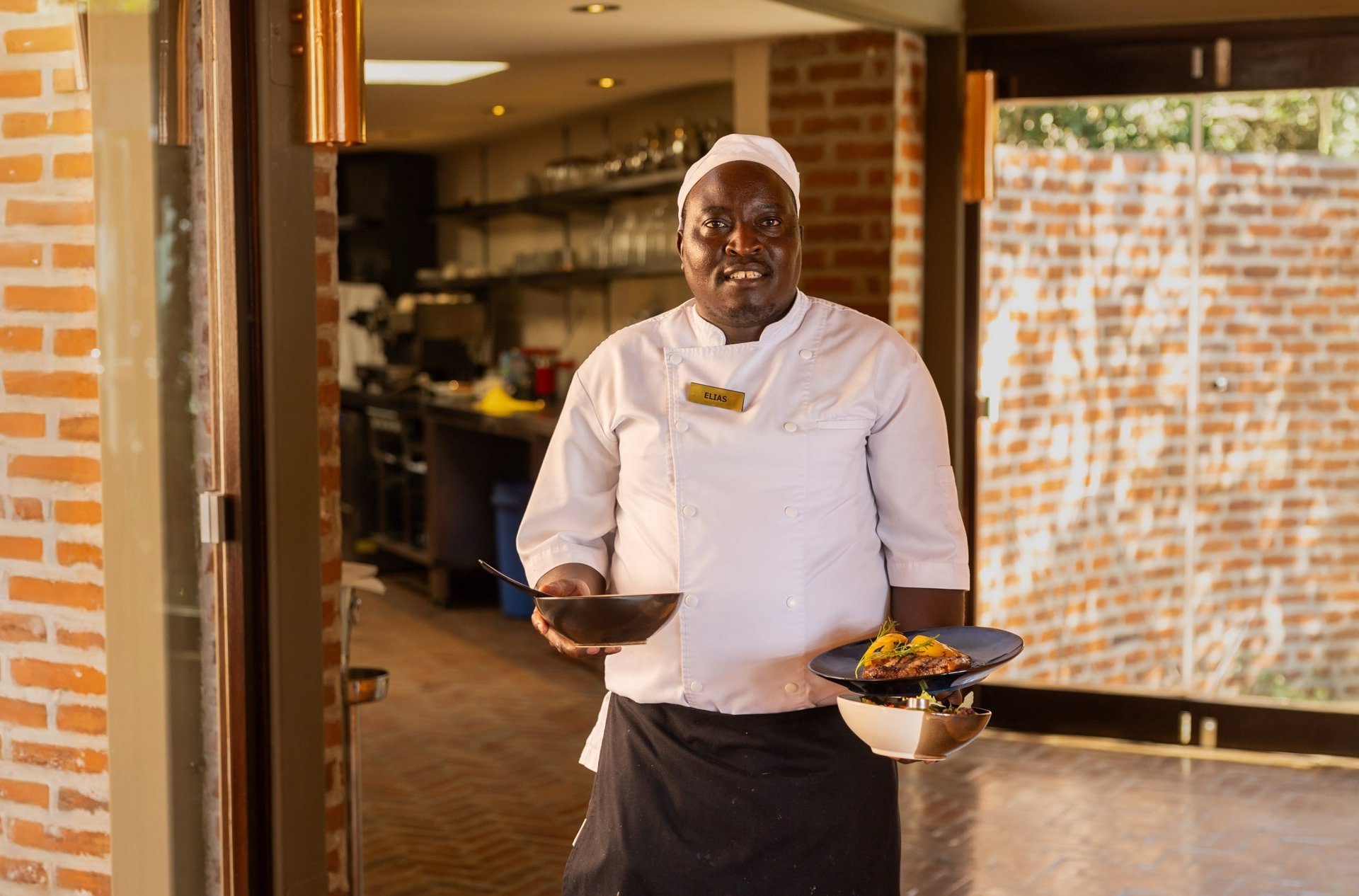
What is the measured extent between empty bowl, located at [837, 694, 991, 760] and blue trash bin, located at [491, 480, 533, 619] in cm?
514

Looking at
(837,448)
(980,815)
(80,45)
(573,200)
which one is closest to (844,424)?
(837,448)

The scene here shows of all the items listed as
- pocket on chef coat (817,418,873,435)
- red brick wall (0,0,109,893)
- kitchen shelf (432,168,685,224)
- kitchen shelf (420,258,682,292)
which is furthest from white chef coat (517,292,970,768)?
kitchen shelf (420,258,682,292)

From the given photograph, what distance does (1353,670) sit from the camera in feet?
16.0

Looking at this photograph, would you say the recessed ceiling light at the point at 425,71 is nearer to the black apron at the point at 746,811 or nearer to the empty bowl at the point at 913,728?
the black apron at the point at 746,811

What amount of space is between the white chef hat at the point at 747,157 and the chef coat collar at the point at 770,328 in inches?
5.9

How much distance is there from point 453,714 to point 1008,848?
90.7 inches

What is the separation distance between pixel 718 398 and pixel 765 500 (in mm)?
165

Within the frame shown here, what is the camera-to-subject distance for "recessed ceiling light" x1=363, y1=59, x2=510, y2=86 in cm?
644

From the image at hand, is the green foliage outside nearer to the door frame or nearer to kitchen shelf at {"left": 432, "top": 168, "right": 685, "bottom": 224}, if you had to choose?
the door frame

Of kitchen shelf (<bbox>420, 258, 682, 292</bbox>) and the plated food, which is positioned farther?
kitchen shelf (<bbox>420, 258, 682, 292</bbox>)

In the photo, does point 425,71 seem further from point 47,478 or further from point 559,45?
point 47,478

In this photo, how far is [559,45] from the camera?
5.92 meters

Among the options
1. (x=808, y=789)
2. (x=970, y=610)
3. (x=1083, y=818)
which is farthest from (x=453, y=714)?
(x=808, y=789)

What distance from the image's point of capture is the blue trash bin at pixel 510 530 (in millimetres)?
7129
